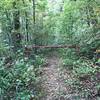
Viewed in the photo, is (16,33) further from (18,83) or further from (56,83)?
(18,83)

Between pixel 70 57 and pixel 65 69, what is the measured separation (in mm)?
1457

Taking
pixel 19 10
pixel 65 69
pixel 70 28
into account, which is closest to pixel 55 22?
pixel 70 28

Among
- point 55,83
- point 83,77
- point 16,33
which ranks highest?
point 16,33

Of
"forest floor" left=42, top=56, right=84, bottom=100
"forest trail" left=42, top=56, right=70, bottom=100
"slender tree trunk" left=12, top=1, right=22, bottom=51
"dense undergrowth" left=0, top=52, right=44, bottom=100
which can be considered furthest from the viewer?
"slender tree trunk" left=12, top=1, right=22, bottom=51

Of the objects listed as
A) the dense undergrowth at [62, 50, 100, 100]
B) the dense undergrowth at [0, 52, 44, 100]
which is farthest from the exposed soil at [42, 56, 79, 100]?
the dense undergrowth at [0, 52, 44, 100]

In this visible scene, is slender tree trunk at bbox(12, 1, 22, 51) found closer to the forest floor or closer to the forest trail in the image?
the forest floor

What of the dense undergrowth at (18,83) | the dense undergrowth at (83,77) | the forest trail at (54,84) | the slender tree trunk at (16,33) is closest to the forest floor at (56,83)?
the forest trail at (54,84)

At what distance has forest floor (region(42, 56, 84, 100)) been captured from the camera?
7.71m

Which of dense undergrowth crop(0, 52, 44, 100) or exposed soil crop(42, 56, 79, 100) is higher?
dense undergrowth crop(0, 52, 44, 100)

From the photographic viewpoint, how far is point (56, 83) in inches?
354

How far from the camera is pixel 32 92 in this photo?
297 inches

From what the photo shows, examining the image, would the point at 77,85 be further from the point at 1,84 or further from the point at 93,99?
the point at 1,84

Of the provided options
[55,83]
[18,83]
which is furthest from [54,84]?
[18,83]

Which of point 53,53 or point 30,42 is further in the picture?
point 53,53
